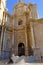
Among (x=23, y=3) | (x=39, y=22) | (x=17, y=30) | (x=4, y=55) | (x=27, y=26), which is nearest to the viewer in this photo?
(x=39, y=22)

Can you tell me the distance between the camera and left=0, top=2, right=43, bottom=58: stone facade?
21547mm

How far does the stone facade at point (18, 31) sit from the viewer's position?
70.7 feet

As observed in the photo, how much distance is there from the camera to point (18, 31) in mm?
24547

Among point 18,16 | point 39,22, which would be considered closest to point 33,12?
point 18,16

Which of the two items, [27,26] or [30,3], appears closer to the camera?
[27,26]

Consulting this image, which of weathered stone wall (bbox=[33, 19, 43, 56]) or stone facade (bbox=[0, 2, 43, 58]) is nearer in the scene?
weathered stone wall (bbox=[33, 19, 43, 56])

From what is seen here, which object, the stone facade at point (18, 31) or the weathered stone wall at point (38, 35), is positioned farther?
the stone facade at point (18, 31)

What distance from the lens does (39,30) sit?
17.3 meters

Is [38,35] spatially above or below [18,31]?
below

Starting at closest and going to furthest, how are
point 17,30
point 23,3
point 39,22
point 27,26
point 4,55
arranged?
point 39,22
point 4,55
point 27,26
point 17,30
point 23,3

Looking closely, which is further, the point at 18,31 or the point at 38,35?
the point at 18,31

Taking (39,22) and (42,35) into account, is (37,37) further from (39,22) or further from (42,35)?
(39,22)

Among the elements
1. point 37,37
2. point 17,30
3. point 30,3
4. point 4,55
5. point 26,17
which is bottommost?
point 4,55

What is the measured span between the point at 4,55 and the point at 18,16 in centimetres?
948
